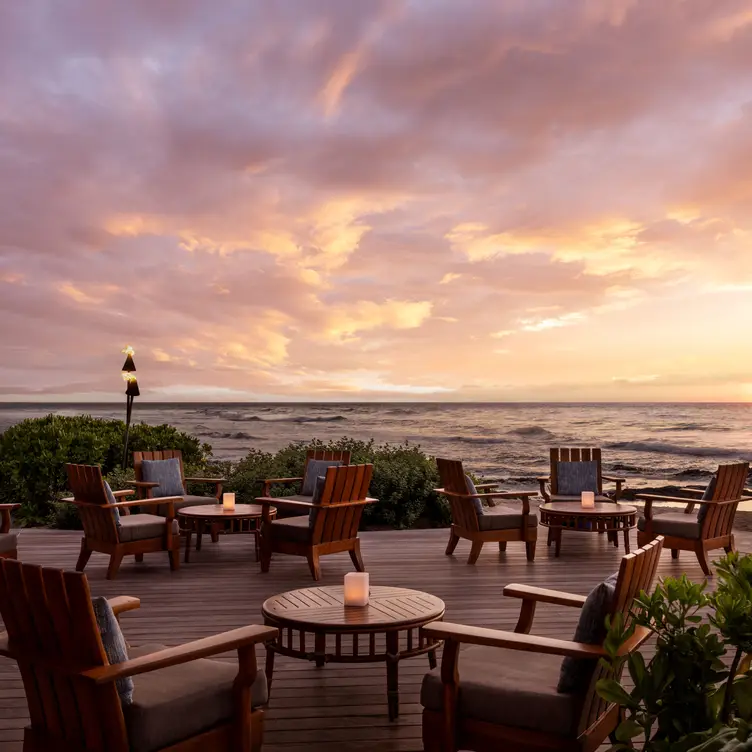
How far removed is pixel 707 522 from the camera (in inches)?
263

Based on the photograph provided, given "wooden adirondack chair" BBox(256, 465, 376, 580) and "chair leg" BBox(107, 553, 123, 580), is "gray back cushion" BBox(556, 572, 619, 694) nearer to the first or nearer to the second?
"wooden adirondack chair" BBox(256, 465, 376, 580)

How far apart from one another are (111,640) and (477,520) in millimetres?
4912

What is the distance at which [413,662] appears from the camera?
4.16 meters

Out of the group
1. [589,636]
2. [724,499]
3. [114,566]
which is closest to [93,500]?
[114,566]

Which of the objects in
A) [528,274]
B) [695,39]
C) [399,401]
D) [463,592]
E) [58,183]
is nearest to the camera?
[463,592]

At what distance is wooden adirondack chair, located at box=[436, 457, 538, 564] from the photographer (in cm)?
698

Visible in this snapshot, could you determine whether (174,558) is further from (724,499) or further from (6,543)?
(724,499)

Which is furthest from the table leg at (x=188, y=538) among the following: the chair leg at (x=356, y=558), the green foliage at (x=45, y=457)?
the green foliage at (x=45, y=457)

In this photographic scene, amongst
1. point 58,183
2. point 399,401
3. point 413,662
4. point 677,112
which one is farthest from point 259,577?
point 399,401

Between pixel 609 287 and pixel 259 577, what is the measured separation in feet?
51.8

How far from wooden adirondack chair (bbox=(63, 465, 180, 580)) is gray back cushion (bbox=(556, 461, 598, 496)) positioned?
4.38 m

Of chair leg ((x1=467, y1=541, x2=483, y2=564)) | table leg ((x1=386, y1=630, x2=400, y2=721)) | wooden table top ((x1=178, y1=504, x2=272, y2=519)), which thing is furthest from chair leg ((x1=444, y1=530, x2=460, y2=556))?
table leg ((x1=386, y1=630, x2=400, y2=721))

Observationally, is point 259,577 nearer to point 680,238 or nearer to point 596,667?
point 596,667

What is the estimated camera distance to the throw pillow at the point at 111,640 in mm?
2371
